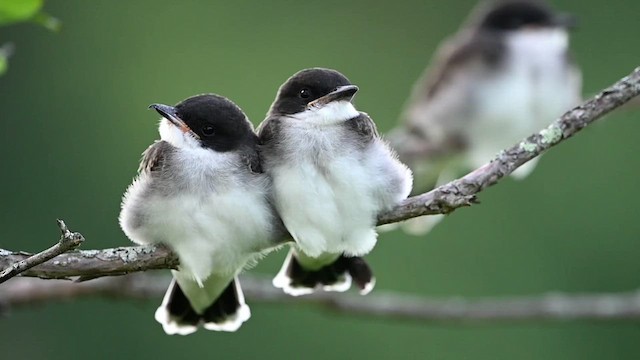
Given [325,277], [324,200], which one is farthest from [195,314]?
[324,200]

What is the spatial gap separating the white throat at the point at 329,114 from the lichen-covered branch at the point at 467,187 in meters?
0.30

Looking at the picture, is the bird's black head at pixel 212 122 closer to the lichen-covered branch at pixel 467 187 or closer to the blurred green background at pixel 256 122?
the lichen-covered branch at pixel 467 187

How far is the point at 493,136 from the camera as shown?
7.10 meters

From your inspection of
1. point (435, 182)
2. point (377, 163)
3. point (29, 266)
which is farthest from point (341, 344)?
point (29, 266)

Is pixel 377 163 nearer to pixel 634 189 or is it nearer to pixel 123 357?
pixel 123 357

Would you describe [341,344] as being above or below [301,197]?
below

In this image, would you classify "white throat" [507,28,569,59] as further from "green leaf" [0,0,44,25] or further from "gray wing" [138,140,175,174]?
"green leaf" [0,0,44,25]

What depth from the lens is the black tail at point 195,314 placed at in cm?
424

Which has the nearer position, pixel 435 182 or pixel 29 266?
pixel 29 266

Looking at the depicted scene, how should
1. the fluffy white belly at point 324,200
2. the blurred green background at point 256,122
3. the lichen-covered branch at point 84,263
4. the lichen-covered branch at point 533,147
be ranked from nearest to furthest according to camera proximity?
the lichen-covered branch at point 84,263 → the lichen-covered branch at point 533,147 → the fluffy white belly at point 324,200 → the blurred green background at point 256,122

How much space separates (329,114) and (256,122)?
583 centimetres

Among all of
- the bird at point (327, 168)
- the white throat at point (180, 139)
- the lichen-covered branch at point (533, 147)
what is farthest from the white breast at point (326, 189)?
the white throat at point (180, 139)

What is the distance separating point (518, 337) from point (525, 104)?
332 cm

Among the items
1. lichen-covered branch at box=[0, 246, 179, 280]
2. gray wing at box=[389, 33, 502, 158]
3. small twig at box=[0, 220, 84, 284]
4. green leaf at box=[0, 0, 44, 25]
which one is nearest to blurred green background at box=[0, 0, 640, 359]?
gray wing at box=[389, 33, 502, 158]
